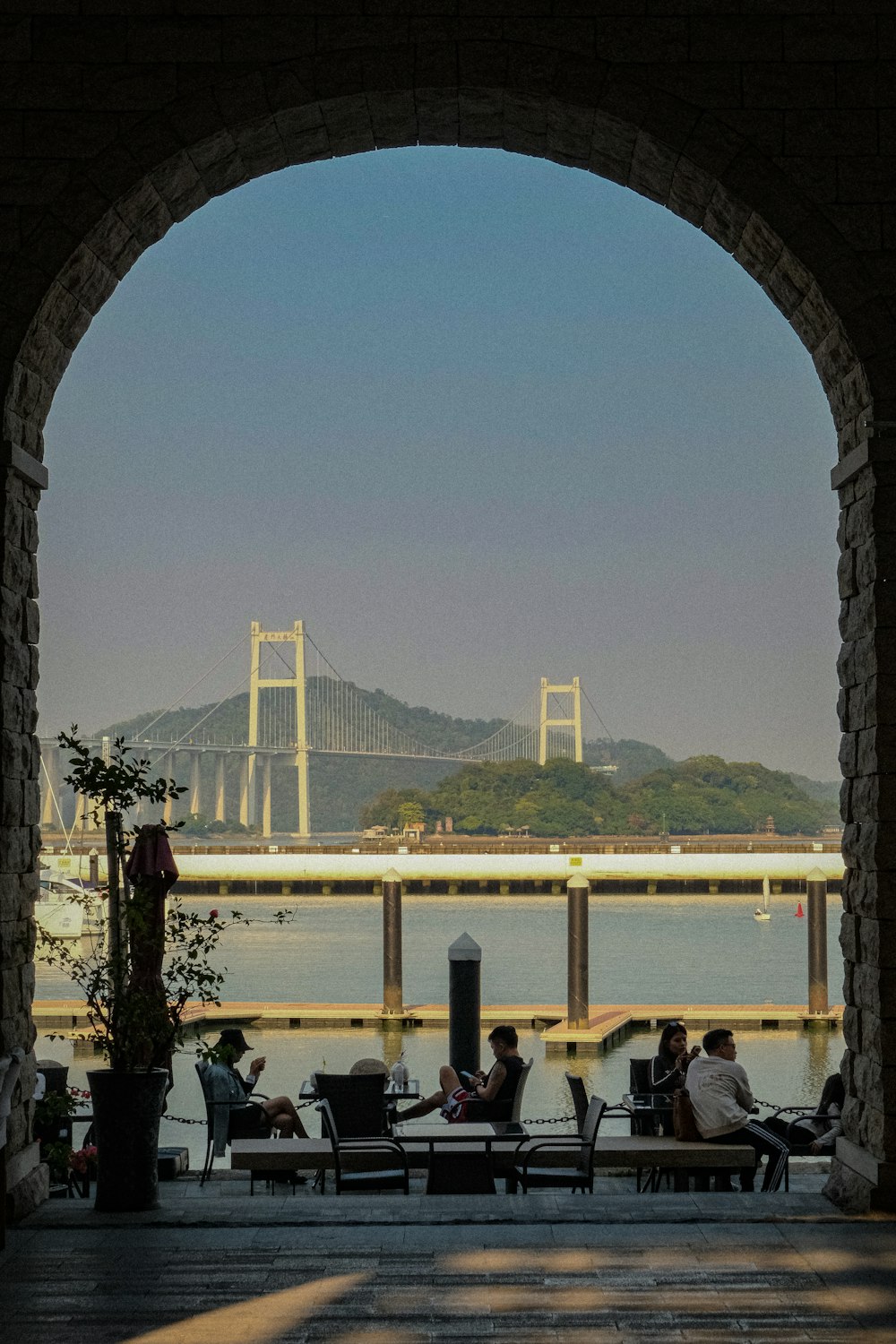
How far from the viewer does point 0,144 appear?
197 inches

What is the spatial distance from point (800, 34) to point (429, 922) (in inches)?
1594

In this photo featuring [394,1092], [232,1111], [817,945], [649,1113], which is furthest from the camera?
[817,945]

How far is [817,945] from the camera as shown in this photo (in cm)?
2073

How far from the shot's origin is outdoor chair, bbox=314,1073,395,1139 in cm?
616

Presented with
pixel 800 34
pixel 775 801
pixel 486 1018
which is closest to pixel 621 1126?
pixel 486 1018

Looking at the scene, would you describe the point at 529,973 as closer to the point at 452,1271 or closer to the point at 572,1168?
the point at 572,1168

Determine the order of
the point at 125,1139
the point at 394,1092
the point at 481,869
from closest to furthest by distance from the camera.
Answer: the point at 125,1139 < the point at 394,1092 < the point at 481,869

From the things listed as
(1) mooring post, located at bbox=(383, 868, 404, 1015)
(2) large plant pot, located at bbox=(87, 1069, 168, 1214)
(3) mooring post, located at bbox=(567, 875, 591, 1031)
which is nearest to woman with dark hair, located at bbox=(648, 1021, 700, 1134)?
(2) large plant pot, located at bbox=(87, 1069, 168, 1214)

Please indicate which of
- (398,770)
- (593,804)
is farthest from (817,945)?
(398,770)

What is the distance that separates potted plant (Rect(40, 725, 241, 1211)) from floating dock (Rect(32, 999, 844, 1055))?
13823 millimetres

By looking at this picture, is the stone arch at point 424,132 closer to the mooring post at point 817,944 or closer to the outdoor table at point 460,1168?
the outdoor table at point 460,1168

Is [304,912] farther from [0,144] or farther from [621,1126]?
[0,144]

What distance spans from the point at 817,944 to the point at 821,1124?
1438 centimetres

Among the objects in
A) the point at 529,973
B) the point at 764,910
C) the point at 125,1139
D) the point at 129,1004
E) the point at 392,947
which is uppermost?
the point at 129,1004
